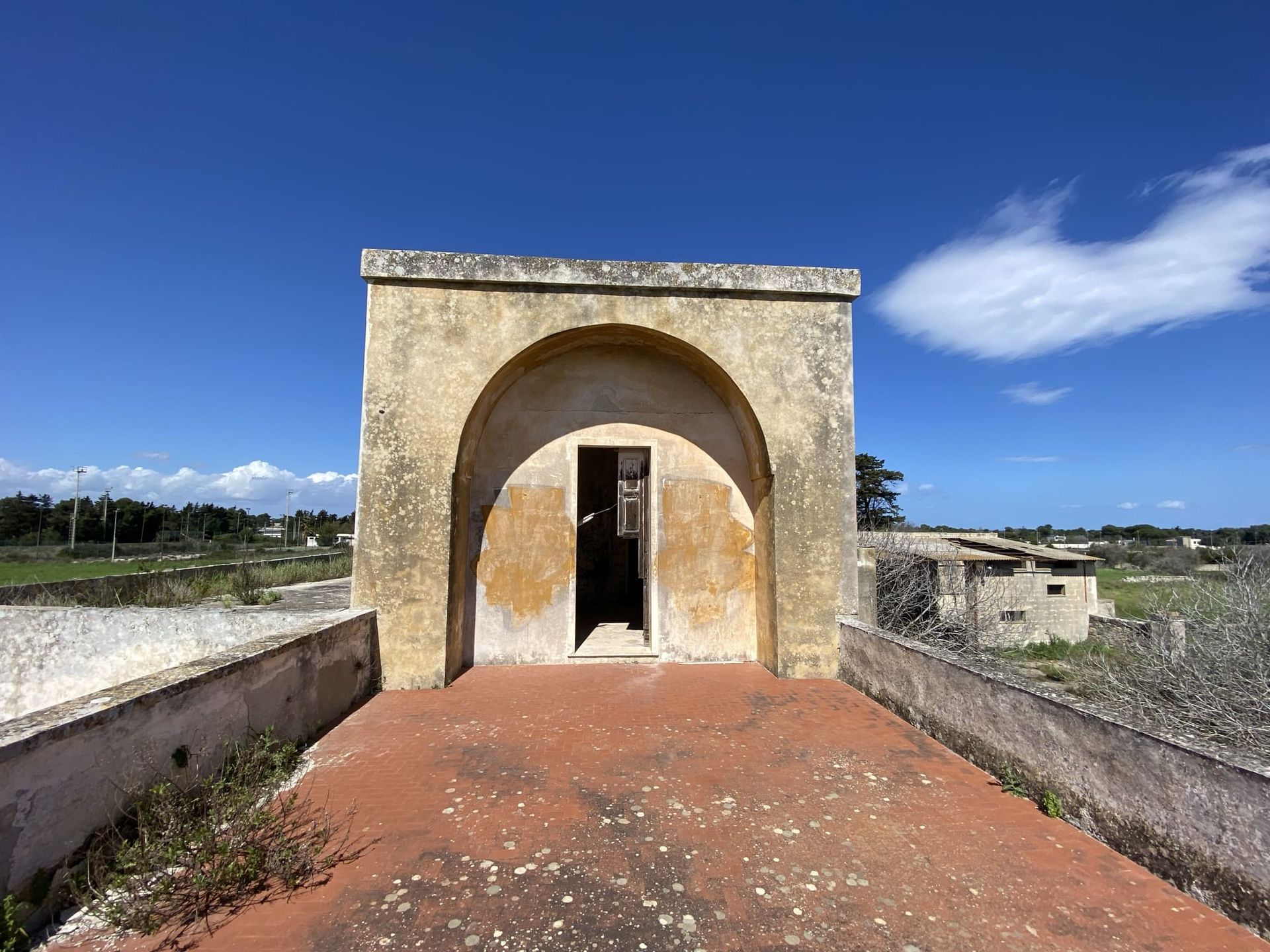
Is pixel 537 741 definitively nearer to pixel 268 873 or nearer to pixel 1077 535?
pixel 268 873

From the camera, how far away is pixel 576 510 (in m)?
7.12

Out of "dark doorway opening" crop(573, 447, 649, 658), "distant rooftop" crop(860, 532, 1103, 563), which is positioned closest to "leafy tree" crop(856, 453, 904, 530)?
"distant rooftop" crop(860, 532, 1103, 563)

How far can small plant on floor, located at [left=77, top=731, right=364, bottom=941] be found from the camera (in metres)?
2.64

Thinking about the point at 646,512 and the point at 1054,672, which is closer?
the point at 646,512

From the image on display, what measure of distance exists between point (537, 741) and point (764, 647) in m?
3.32

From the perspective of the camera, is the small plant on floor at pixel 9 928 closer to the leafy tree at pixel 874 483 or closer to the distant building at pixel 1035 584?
the distant building at pixel 1035 584

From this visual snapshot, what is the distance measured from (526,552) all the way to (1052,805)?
5517 mm

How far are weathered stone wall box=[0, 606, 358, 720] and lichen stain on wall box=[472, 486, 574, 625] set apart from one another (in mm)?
2196

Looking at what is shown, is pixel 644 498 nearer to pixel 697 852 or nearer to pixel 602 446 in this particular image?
pixel 602 446

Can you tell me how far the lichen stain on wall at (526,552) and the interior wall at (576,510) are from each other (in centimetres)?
1

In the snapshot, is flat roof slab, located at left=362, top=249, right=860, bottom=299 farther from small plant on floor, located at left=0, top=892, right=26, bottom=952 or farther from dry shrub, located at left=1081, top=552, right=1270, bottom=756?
small plant on floor, located at left=0, top=892, right=26, bottom=952

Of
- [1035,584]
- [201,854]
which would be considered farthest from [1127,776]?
[1035,584]

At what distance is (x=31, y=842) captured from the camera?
97.7 inches

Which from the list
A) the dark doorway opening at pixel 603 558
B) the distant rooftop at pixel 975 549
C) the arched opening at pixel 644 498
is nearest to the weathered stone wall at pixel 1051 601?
the distant rooftop at pixel 975 549
